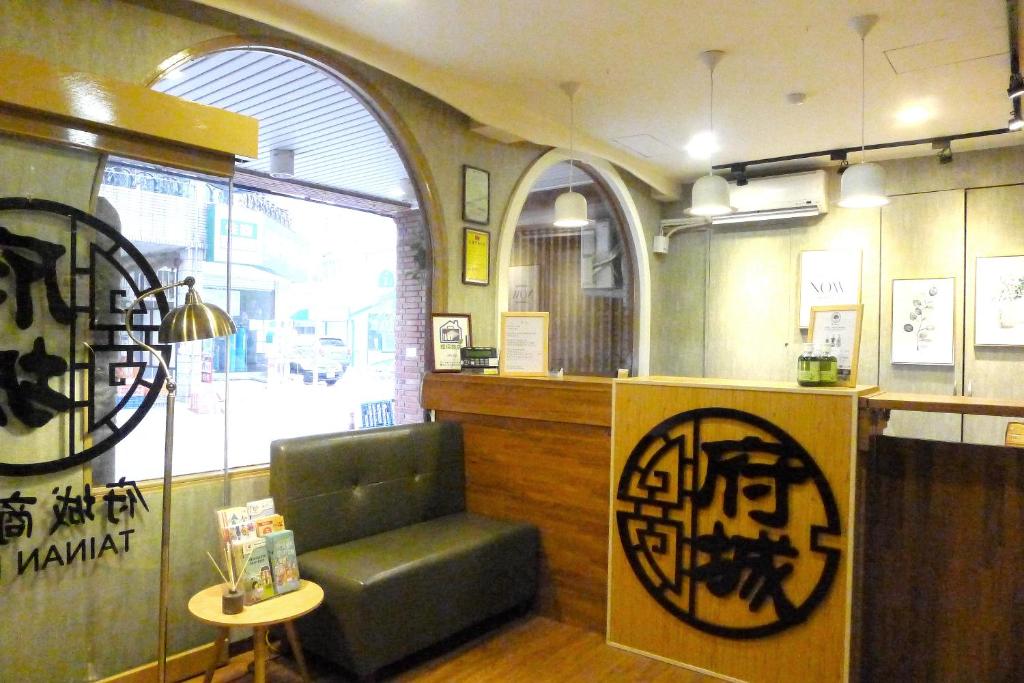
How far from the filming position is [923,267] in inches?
202

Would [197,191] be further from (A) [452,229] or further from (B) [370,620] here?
(B) [370,620]

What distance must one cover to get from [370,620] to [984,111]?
4.53m

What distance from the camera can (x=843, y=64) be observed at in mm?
3430

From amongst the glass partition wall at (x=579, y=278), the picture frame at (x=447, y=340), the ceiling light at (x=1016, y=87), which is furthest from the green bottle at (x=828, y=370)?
the glass partition wall at (x=579, y=278)

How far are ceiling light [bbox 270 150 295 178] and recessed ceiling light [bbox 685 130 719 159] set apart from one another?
2.91 m

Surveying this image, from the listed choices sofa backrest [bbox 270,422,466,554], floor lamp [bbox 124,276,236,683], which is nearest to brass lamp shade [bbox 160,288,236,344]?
floor lamp [bbox 124,276,236,683]

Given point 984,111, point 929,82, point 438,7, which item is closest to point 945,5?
point 929,82

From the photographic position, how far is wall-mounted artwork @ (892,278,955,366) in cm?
503

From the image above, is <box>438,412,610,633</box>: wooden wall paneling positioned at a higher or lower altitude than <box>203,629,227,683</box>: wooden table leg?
higher

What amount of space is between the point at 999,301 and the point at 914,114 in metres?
1.65

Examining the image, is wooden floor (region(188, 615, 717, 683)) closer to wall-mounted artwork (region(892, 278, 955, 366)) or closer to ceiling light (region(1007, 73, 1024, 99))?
ceiling light (region(1007, 73, 1024, 99))

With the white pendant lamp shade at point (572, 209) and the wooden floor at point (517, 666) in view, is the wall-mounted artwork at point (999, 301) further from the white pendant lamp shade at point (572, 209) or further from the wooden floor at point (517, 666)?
the wooden floor at point (517, 666)

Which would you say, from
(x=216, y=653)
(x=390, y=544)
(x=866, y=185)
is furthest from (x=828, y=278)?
(x=216, y=653)

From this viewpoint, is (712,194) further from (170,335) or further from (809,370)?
(170,335)
